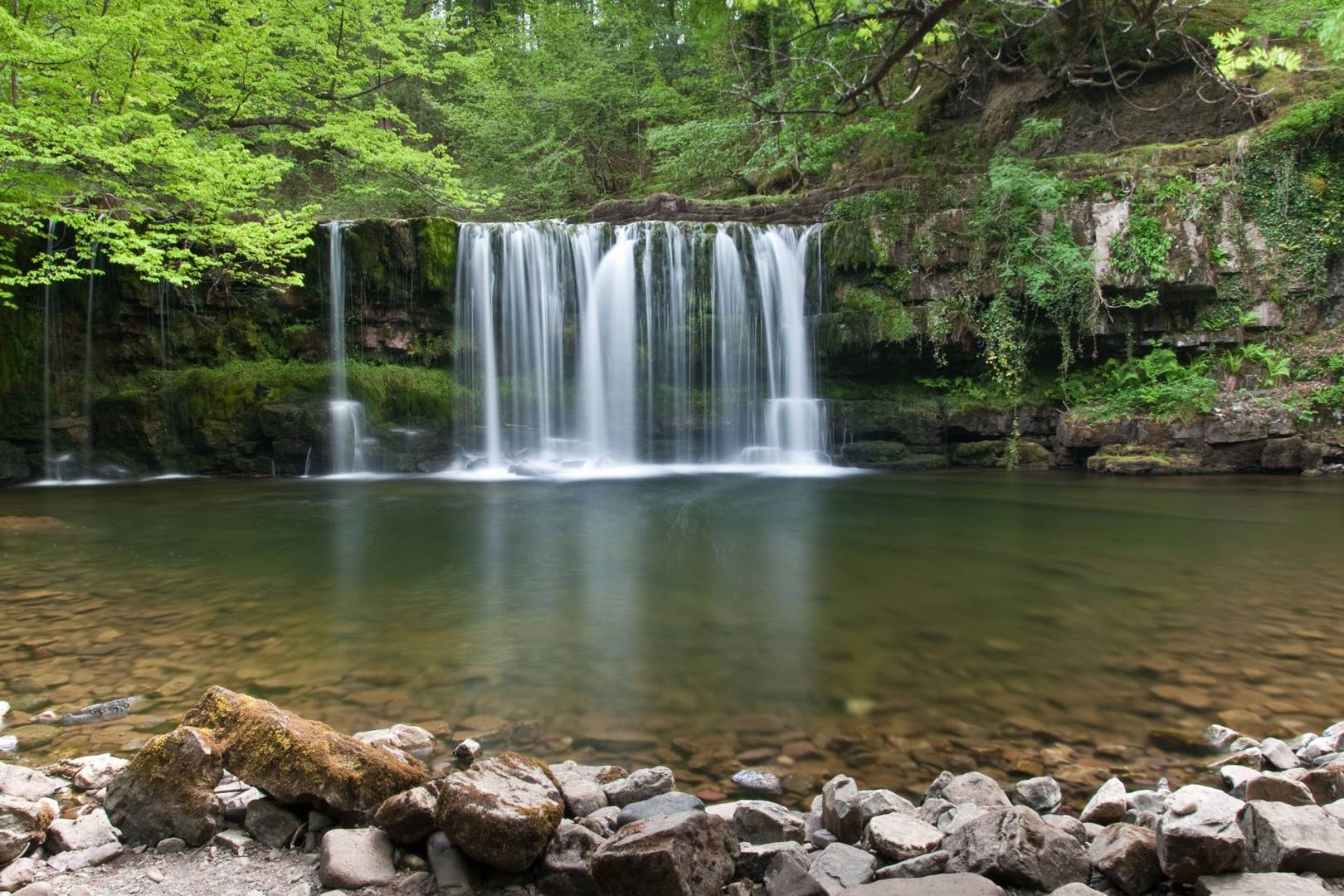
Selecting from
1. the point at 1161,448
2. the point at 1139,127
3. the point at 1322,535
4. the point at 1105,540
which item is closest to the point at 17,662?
the point at 1105,540

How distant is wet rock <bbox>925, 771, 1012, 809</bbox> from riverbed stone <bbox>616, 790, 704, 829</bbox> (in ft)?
2.63

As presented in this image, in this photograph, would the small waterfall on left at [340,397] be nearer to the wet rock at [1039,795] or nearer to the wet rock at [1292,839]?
the wet rock at [1039,795]

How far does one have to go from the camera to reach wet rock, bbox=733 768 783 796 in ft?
8.93

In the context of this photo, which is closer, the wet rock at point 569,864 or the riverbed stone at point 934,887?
the riverbed stone at point 934,887

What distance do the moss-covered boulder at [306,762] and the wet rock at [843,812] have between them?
1.27 meters

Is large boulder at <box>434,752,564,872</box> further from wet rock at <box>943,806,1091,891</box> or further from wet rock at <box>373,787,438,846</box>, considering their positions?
wet rock at <box>943,806,1091,891</box>

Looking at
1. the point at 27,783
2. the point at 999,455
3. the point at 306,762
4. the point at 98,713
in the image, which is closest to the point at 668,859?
the point at 306,762

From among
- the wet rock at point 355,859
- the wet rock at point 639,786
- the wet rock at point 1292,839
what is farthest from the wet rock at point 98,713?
the wet rock at point 1292,839

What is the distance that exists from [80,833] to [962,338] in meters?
14.6

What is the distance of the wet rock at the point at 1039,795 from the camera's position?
2.52 m

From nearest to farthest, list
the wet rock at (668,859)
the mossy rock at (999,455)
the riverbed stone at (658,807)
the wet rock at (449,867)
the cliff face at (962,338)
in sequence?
the wet rock at (668,859) < the wet rock at (449,867) < the riverbed stone at (658,807) < the cliff face at (962,338) < the mossy rock at (999,455)

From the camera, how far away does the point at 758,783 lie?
9.04ft

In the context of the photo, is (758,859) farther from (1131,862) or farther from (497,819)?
(1131,862)

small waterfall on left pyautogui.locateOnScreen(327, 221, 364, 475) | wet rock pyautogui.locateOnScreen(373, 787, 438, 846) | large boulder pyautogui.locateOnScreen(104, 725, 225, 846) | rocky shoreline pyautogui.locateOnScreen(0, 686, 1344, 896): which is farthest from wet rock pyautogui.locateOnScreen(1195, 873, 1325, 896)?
small waterfall on left pyautogui.locateOnScreen(327, 221, 364, 475)
